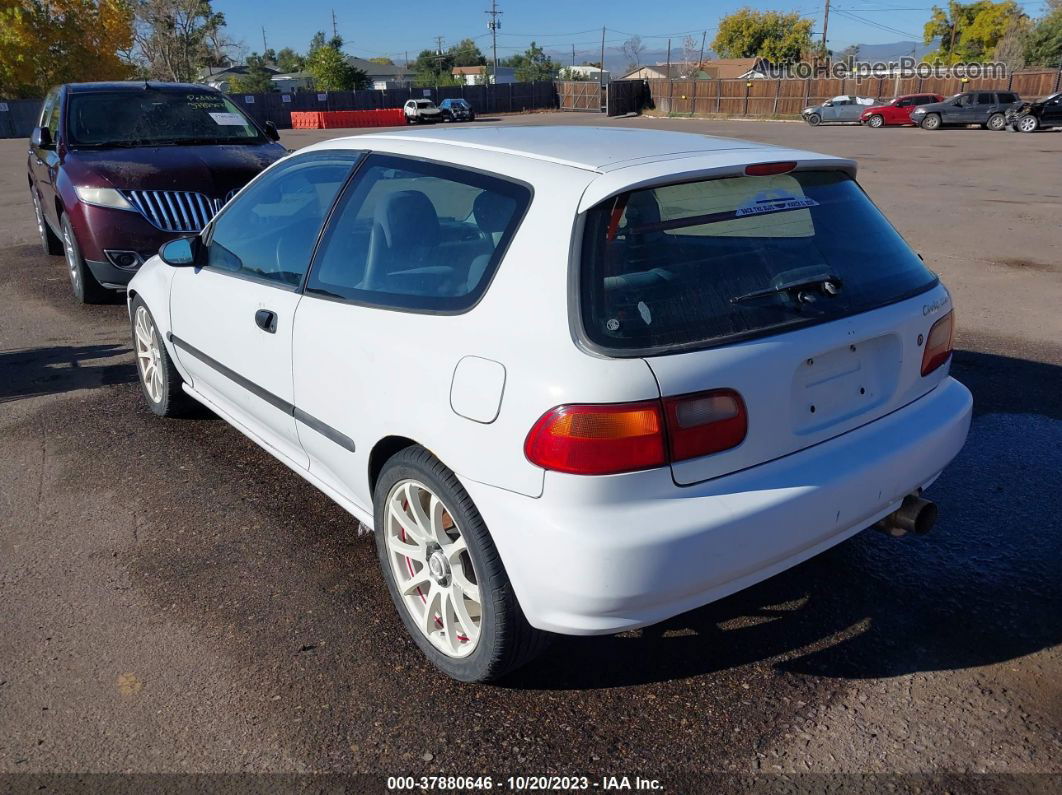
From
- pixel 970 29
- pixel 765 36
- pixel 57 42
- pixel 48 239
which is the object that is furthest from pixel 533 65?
pixel 48 239

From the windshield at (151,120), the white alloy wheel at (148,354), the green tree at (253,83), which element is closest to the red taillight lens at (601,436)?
the white alloy wheel at (148,354)

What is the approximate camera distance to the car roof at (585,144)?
2721mm

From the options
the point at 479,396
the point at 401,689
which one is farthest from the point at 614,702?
the point at 479,396

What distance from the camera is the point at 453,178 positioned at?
2941 millimetres

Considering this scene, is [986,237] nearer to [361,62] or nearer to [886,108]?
[886,108]

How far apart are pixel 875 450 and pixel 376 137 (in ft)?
7.30

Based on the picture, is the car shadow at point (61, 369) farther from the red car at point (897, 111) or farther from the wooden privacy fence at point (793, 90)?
the wooden privacy fence at point (793, 90)

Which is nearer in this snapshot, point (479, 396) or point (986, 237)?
point (479, 396)

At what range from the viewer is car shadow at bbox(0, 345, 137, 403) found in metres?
5.54

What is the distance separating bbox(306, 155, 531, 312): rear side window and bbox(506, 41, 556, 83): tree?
101 m

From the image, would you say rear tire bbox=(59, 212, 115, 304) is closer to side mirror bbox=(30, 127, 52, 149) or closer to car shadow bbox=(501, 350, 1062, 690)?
side mirror bbox=(30, 127, 52, 149)

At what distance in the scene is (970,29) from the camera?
80562mm

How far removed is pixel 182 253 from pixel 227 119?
15.4 ft

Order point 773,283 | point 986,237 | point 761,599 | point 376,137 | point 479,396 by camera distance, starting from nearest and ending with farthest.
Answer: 1. point 479,396
2. point 773,283
3. point 761,599
4. point 376,137
5. point 986,237
